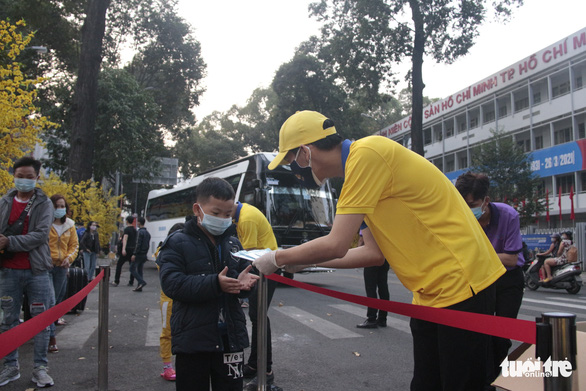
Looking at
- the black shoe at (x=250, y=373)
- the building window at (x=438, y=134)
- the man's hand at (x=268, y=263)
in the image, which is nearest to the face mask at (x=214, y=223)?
the man's hand at (x=268, y=263)

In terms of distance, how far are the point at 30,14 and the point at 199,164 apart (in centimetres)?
2860

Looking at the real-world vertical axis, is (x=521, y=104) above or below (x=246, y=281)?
above

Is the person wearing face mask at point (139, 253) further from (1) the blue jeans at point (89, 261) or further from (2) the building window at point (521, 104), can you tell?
(2) the building window at point (521, 104)

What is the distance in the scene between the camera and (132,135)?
23.0 metres

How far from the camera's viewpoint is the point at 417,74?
23.4m

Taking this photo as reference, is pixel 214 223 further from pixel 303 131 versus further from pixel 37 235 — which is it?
pixel 37 235

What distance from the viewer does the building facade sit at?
2677cm

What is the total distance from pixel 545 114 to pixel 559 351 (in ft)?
105

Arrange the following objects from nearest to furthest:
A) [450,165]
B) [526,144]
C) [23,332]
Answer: [23,332], [526,144], [450,165]

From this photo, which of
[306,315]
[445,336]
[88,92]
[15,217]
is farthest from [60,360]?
[88,92]

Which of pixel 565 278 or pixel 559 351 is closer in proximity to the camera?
pixel 559 351

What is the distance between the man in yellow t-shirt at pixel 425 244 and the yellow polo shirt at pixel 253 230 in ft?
10.9

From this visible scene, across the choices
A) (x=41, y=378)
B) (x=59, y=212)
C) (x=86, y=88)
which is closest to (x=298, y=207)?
(x=86, y=88)

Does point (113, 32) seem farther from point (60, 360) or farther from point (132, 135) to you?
point (60, 360)
